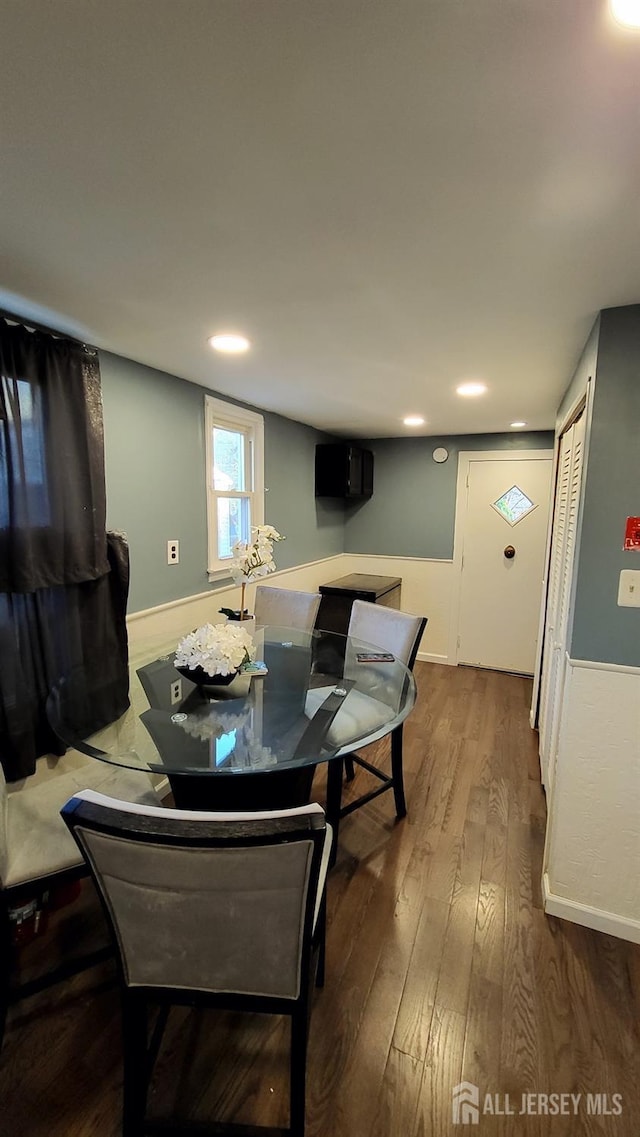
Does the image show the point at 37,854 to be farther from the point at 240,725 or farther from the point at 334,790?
the point at 334,790

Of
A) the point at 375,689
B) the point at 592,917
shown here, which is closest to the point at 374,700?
the point at 375,689

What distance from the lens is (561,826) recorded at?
1.69 metres

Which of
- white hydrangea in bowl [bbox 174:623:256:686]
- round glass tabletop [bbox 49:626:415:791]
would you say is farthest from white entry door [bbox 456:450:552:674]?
white hydrangea in bowl [bbox 174:623:256:686]

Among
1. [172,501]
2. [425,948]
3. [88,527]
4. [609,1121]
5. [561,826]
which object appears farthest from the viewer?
[172,501]

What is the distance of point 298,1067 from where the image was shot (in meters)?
1.02

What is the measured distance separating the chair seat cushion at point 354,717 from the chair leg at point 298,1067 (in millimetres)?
597

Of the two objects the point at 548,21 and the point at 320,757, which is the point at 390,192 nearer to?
the point at 548,21

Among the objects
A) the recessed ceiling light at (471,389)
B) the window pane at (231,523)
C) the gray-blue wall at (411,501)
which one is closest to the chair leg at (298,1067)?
the window pane at (231,523)

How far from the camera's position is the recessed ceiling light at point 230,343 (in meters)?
1.79

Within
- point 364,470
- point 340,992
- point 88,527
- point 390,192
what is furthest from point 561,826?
point 364,470

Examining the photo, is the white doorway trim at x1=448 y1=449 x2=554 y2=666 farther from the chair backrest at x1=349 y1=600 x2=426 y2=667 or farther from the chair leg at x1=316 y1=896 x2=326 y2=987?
the chair leg at x1=316 y1=896 x2=326 y2=987

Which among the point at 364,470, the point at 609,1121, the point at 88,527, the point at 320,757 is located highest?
the point at 364,470

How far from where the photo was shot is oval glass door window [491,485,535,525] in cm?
404

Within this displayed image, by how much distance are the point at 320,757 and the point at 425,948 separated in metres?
0.83
